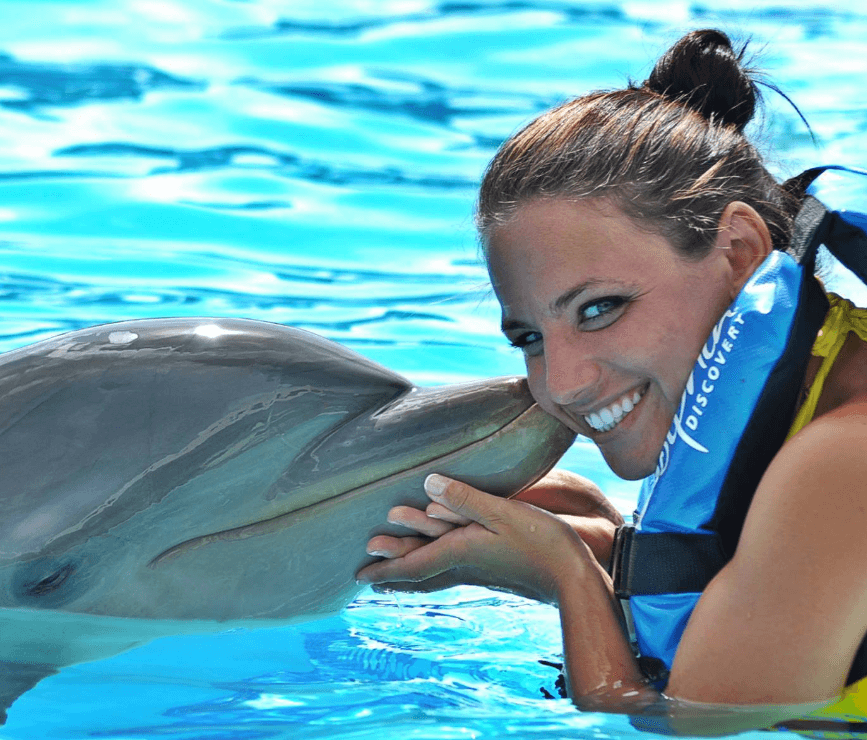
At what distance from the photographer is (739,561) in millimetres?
3734

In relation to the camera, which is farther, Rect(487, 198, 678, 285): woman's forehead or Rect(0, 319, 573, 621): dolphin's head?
Rect(487, 198, 678, 285): woman's forehead

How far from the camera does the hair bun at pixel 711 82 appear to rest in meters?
4.50

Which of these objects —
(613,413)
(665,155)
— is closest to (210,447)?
(613,413)

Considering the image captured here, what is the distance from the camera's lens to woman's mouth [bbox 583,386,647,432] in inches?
165

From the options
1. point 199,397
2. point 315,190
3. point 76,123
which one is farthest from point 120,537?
point 76,123

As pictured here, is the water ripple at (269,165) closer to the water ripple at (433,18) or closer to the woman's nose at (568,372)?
the water ripple at (433,18)

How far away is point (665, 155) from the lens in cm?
425

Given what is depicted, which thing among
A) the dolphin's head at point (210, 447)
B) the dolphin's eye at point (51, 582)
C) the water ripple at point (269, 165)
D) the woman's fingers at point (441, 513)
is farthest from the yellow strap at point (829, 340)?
the water ripple at point (269, 165)

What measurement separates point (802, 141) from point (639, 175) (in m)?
8.73

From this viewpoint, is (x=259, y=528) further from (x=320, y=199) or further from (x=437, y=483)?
(x=320, y=199)

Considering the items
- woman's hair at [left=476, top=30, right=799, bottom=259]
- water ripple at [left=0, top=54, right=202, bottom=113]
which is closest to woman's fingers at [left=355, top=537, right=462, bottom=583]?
woman's hair at [left=476, top=30, right=799, bottom=259]

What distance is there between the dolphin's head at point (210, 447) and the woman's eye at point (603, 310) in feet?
0.94

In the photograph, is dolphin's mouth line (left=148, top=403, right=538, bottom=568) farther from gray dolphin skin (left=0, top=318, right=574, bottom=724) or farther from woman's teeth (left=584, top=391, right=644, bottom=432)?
woman's teeth (left=584, top=391, right=644, bottom=432)

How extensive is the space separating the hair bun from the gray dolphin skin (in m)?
1.16
